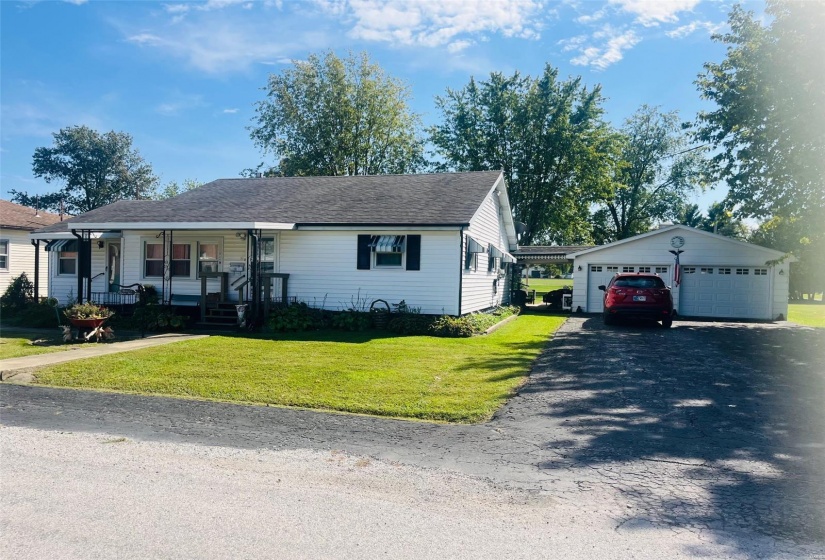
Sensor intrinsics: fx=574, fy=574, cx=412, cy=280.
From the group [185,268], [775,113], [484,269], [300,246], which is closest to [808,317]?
[775,113]

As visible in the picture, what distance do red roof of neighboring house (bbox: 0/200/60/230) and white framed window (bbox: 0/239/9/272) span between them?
2.75ft

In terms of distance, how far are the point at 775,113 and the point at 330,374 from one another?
14683 millimetres

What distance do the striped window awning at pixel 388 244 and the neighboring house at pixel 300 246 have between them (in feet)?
0.11

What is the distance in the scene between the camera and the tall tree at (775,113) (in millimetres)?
15266

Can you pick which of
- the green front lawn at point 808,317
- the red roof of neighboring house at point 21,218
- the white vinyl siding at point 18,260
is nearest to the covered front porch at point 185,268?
the white vinyl siding at point 18,260

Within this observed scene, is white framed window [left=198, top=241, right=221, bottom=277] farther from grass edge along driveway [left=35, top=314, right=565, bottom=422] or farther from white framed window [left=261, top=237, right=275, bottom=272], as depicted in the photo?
grass edge along driveway [left=35, top=314, right=565, bottom=422]

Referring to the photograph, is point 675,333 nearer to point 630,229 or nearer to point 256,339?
point 256,339

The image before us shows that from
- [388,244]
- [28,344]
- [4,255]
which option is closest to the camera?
[28,344]

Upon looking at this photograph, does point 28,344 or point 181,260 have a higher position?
point 181,260

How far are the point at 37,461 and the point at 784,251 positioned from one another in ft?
81.7

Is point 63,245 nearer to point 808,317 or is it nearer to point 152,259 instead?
point 152,259

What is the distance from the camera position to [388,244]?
16.3 metres

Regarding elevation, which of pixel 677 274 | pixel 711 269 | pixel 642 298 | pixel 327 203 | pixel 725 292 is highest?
pixel 327 203

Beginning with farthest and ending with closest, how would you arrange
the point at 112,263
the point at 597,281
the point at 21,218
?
1. the point at 21,218
2. the point at 597,281
3. the point at 112,263
